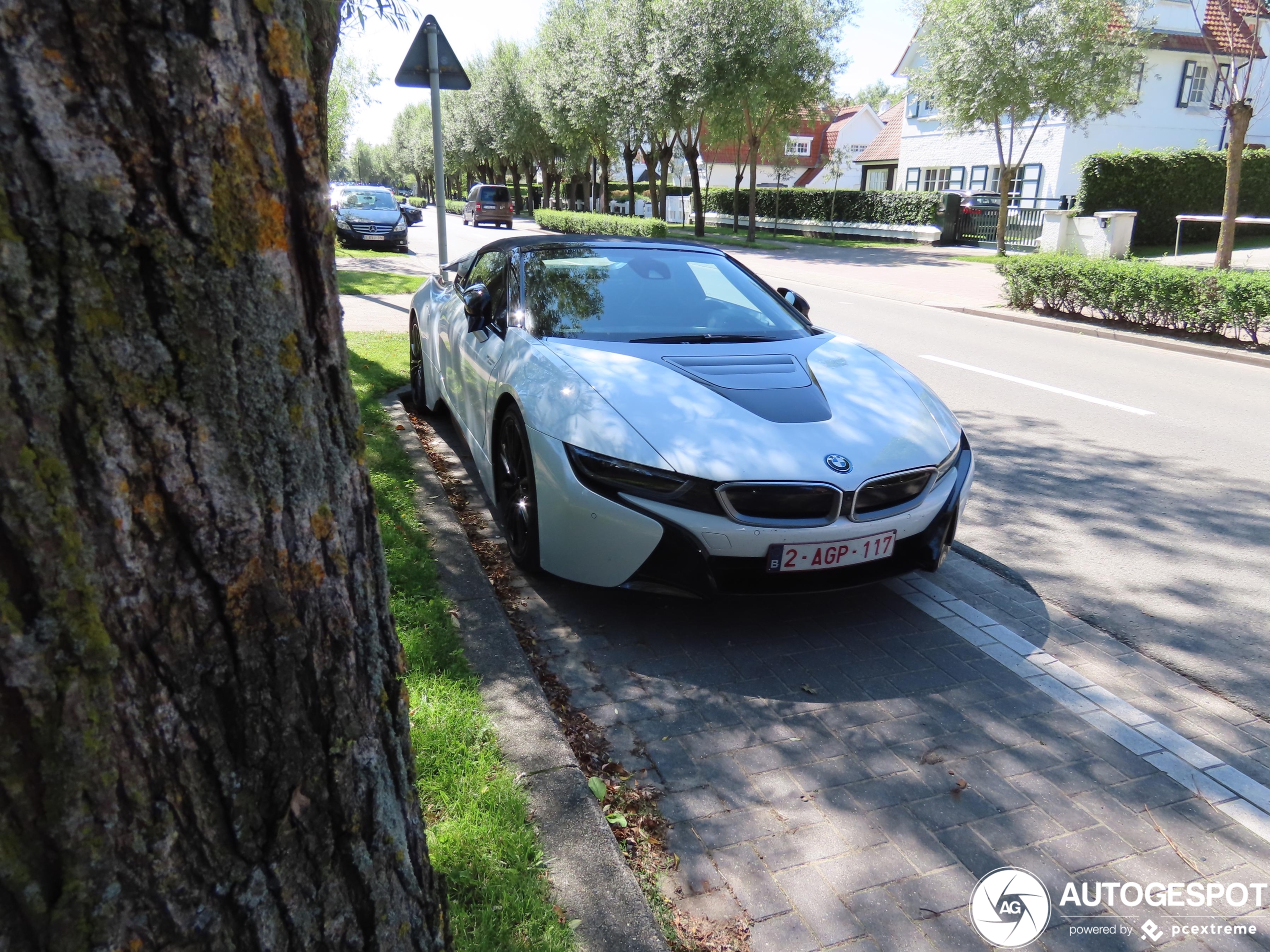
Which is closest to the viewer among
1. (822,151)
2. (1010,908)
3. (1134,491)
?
(1010,908)

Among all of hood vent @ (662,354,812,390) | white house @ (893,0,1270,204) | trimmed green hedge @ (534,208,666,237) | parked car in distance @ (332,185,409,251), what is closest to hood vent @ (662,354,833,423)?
hood vent @ (662,354,812,390)

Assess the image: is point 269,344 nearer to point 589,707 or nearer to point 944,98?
point 589,707

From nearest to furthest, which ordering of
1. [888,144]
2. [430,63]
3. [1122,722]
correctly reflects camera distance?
[1122,722] < [430,63] < [888,144]

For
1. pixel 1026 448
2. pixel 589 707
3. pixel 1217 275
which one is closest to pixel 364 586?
pixel 589 707

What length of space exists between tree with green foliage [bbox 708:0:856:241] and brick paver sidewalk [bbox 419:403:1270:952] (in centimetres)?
2801

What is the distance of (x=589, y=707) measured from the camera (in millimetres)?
3271

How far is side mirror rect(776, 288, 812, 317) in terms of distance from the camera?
209 inches

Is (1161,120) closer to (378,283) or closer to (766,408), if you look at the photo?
(378,283)

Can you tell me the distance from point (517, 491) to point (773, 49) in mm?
28403

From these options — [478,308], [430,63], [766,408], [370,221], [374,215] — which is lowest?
[766,408]

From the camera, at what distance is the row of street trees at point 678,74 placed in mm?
28688

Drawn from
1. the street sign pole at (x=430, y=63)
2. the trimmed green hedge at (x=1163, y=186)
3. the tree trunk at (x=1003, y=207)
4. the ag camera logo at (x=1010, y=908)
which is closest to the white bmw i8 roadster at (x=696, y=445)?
the ag camera logo at (x=1010, y=908)

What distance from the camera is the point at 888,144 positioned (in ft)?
150

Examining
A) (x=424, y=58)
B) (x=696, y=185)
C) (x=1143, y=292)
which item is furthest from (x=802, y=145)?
(x=424, y=58)
